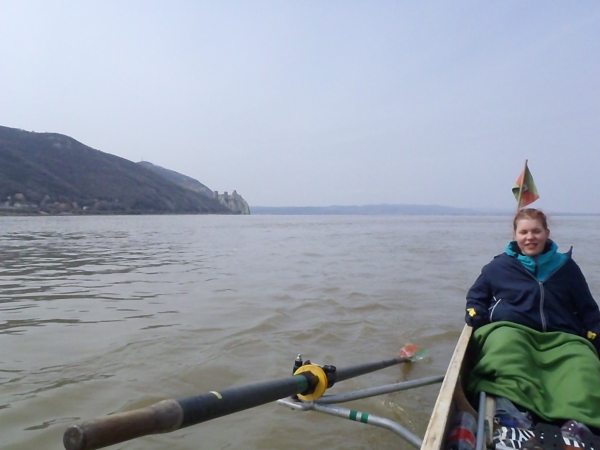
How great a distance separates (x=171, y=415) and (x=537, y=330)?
2961 millimetres

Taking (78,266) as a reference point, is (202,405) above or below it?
above

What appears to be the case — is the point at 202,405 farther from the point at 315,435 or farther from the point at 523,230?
the point at 523,230

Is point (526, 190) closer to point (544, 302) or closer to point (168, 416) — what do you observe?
point (544, 302)

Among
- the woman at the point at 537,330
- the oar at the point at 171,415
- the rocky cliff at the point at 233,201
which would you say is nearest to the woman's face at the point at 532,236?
the woman at the point at 537,330

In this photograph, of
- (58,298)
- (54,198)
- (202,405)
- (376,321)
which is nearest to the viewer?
(202,405)

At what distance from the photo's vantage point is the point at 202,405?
5.37ft

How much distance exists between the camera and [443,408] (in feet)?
7.63

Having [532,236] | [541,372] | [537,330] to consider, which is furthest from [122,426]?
[532,236]

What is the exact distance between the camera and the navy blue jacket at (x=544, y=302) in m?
3.29

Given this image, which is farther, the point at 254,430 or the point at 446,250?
the point at 446,250

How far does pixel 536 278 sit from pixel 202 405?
9.74 feet

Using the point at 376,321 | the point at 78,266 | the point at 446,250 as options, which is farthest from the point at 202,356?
the point at 446,250

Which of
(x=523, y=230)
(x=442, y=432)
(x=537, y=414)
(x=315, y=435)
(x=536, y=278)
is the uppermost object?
(x=523, y=230)

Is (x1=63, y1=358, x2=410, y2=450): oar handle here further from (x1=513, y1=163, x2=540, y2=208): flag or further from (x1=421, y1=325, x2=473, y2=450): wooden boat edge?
(x1=513, y1=163, x2=540, y2=208): flag
